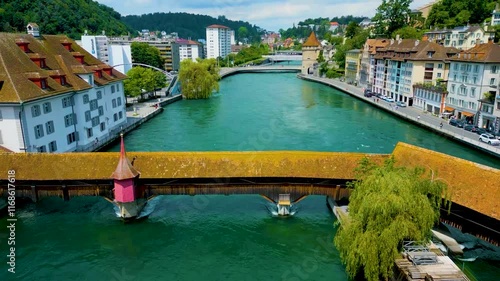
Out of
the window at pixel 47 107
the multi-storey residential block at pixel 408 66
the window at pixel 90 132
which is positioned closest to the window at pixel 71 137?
the window at pixel 90 132

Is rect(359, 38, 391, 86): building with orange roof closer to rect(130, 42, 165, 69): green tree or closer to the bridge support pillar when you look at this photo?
rect(130, 42, 165, 69): green tree

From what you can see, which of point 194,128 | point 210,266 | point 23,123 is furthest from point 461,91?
point 23,123

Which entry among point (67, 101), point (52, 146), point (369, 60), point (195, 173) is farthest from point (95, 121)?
point (369, 60)

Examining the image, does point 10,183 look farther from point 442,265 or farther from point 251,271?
point 442,265

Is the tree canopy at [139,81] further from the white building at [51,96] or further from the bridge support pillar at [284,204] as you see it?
the bridge support pillar at [284,204]

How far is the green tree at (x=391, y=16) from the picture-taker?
9538 cm

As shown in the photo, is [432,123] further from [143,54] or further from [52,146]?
[143,54]

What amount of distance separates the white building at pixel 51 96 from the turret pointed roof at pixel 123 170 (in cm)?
1048

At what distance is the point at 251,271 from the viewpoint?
18312mm

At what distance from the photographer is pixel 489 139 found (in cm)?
3669

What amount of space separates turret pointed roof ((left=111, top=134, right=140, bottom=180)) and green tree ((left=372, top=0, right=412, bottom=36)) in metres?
90.1

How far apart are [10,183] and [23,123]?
260 inches

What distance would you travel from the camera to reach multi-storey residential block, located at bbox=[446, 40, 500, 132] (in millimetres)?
40969

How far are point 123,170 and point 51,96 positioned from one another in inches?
510
